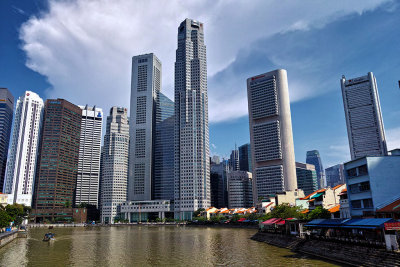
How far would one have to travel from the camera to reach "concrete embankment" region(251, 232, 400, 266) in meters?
42.2

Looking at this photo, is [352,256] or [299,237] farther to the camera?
[299,237]

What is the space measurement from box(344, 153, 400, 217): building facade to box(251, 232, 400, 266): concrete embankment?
14370 millimetres

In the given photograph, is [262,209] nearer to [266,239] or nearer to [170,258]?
[266,239]

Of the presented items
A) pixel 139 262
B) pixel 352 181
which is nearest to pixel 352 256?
pixel 352 181

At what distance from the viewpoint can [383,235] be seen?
4844 centimetres

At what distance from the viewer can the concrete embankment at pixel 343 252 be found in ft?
139

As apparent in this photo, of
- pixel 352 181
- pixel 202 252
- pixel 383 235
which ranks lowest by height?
pixel 202 252

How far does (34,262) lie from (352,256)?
55981mm

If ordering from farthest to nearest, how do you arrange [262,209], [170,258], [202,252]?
[262,209], [202,252], [170,258]

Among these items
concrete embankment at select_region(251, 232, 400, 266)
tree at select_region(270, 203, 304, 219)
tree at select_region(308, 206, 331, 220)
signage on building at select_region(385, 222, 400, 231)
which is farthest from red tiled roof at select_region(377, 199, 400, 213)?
A: tree at select_region(270, 203, 304, 219)

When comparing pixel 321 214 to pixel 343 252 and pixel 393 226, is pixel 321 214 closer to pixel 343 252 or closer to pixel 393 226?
pixel 343 252

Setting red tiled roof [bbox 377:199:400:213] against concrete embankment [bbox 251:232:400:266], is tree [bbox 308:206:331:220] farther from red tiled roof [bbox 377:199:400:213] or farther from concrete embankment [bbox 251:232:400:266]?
red tiled roof [bbox 377:199:400:213]

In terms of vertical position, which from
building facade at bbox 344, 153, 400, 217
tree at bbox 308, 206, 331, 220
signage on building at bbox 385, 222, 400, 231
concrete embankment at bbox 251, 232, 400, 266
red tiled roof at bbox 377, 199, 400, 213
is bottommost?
concrete embankment at bbox 251, 232, 400, 266

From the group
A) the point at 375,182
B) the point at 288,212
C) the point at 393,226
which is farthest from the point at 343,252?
the point at 288,212
